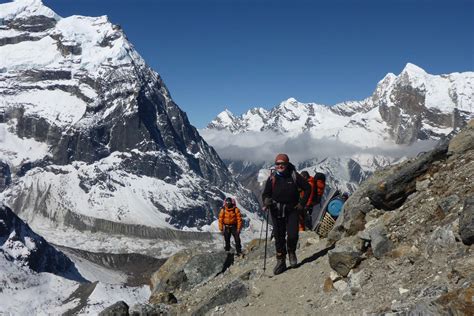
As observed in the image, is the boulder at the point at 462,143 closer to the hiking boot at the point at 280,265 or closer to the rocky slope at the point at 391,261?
the rocky slope at the point at 391,261

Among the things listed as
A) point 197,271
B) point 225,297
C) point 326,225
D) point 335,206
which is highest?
point 335,206

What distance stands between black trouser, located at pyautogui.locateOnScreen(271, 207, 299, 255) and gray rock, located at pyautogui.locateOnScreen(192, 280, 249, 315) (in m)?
2.10

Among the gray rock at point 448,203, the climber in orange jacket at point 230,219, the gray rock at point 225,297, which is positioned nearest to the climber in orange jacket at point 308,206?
the climber in orange jacket at point 230,219

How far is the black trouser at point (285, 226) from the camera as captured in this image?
20125 mm

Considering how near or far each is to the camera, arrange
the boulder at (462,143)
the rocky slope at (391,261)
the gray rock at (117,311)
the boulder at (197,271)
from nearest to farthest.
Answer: the rocky slope at (391,261) < the boulder at (462,143) < the gray rock at (117,311) < the boulder at (197,271)

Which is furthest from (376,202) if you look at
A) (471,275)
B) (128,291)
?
(128,291)

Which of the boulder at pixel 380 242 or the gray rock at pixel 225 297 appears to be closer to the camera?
the boulder at pixel 380 242

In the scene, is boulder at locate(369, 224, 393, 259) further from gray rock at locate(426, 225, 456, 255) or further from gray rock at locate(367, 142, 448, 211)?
gray rock at locate(367, 142, 448, 211)

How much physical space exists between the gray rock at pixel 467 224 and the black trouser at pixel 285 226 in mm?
7381

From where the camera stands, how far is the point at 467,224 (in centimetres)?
1347

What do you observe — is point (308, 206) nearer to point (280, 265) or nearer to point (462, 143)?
point (280, 265)

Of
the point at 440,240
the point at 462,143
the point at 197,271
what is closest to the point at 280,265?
the point at 440,240

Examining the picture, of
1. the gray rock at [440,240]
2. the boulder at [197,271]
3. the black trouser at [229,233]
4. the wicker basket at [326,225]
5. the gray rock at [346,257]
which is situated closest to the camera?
the gray rock at [440,240]

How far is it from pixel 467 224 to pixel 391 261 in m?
3.12
